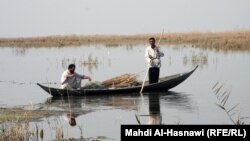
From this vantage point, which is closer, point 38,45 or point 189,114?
point 189,114

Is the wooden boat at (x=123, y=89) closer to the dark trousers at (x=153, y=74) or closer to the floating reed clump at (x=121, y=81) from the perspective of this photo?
the dark trousers at (x=153, y=74)

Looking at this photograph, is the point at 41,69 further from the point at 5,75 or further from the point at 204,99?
the point at 204,99

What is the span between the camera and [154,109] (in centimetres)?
1359

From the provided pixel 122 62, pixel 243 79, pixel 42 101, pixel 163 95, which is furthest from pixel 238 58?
pixel 42 101

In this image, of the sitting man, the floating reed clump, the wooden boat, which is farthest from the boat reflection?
the floating reed clump

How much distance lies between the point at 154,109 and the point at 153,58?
8.87 ft

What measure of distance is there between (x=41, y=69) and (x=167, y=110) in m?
14.0

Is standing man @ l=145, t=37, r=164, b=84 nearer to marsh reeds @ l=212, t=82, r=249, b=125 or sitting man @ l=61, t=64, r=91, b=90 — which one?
sitting man @ l=61, t=64, r=91, b=90

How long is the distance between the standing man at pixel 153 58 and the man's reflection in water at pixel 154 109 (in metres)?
0.59

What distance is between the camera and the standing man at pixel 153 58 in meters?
15.9

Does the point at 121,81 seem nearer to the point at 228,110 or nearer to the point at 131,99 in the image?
the point at 131,99

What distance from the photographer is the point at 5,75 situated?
24266mm

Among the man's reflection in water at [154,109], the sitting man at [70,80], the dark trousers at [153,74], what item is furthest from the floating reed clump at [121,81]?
the sitting man at [70,80]

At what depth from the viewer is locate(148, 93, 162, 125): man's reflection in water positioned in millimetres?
12031
